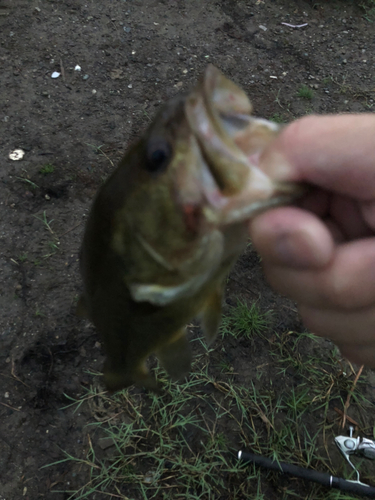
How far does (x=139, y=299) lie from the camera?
1053 mm

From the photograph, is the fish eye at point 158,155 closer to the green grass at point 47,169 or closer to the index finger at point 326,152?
the index finger at point 326,152

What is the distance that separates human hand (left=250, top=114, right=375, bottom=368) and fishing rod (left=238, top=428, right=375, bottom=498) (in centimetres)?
120

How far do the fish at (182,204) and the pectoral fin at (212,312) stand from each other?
3 centimetres

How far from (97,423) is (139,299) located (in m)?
1.44

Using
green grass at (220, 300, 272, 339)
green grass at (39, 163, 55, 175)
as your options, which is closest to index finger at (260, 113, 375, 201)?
green grass at (220, 300, 272, 339)

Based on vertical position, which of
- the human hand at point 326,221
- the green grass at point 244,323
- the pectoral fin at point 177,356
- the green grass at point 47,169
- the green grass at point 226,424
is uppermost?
the human hand at point 326,221

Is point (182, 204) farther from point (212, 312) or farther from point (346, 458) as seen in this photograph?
point (346, 458)

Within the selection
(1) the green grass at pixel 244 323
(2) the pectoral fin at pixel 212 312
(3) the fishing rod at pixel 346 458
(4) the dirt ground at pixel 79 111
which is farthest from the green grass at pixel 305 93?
(2) the pectoral fin at pixel 212 312

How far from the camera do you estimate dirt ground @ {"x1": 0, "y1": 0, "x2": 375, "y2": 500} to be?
→ 88.4 inches

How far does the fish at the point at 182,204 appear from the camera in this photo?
825 millimetres

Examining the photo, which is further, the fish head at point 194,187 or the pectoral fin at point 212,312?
the pectoral fin at point 212,312

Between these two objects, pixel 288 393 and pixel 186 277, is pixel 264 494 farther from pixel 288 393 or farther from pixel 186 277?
pixel 186 277

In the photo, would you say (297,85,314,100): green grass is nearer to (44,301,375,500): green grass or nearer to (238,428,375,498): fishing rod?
(44,301,375,500): green grass

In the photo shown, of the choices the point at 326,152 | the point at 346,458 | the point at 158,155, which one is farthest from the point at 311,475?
the point at 158,155
